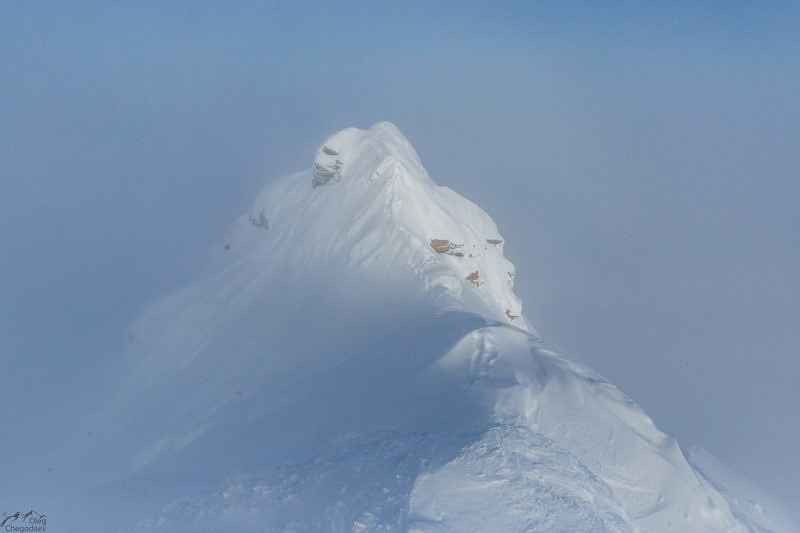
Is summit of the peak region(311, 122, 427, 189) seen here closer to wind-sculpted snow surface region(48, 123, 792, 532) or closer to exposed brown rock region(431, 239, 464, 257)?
wind-sculpted snow surface region(48, 123, 792, 532)

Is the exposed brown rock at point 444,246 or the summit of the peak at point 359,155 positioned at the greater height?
the summit of the peak at point 359,155

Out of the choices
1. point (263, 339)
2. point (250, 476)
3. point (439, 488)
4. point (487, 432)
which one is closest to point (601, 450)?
point (487, 432)

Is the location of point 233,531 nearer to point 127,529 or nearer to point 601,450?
point 127,529

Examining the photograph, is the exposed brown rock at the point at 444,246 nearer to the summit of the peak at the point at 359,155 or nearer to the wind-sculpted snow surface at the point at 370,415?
the wind-sculpted snow surface at the point at 370,415

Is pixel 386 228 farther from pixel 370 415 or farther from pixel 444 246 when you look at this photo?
pixel 370 415

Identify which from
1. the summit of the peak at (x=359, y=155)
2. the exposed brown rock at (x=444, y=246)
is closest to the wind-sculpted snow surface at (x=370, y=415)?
the exposed brown rock at (x=444, y=246)

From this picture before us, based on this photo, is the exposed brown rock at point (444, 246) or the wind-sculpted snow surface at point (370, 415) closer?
the wind-sculpted snow surface at point (370, 415)
